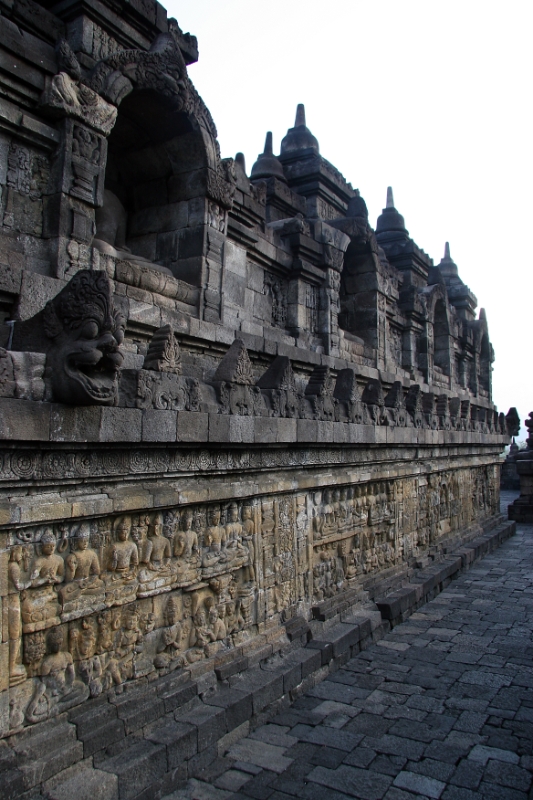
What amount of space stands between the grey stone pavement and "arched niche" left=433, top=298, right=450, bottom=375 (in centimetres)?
1120

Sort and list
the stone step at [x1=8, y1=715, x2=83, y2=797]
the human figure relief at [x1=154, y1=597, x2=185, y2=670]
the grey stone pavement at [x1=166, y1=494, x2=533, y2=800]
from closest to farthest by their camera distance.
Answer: the stone step at [x1=8, y1=715, x2=83, y2=797]
the grey stone pavement at [x1=166, y1=494, x2=533, y2=800]
the human figure relief at [x1=154, y1=597, x2=185, y2=670]

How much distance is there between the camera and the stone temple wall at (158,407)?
12.8ft

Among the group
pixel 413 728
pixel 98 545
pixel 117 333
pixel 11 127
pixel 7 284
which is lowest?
pixel 413 728

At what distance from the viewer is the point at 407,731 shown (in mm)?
5152

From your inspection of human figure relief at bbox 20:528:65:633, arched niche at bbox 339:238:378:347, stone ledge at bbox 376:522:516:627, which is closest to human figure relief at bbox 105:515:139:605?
human figure relief at bbox 20:528:65:633

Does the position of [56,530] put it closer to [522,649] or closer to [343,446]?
[343,446]

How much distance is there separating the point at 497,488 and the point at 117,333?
49.0 ft

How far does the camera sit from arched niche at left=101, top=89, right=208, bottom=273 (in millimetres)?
7910

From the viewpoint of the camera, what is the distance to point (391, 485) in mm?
9258

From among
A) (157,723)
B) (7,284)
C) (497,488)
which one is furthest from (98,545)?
(497,488)

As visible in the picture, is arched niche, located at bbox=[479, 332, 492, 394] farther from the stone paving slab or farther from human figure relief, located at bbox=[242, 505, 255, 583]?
human figure relief, located at bbox=[242, 505, 255, 583]

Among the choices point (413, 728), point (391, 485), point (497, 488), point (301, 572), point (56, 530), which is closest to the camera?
point (56, 530)

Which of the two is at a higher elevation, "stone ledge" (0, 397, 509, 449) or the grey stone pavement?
"stone ledge" (0, 397, 509, 449)

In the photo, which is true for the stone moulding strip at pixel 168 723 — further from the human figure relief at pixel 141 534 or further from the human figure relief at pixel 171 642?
the human figure relief at pixel 141 534
